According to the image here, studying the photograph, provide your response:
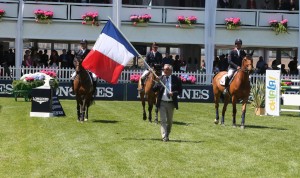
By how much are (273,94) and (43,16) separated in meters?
15.4

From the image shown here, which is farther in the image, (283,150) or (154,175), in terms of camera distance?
(283,150)

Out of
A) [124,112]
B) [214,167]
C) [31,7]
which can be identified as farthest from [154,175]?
[31,7]

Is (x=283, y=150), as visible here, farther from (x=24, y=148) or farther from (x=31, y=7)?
(x=31, y=7)

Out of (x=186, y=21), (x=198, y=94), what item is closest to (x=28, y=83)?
(x=198, y=94)

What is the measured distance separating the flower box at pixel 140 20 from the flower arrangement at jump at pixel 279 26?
680 centimetres

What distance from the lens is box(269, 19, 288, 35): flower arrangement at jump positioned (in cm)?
4266

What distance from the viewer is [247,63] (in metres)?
23.6

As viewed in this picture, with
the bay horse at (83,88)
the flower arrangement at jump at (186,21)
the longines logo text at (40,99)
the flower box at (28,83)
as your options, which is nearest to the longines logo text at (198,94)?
the flower arrangement at jump at (186,21)

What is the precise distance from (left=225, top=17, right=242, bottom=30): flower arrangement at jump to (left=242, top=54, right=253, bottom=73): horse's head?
61.5 ft

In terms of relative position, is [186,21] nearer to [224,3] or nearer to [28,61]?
[224,3]

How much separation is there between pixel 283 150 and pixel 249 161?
233 cm

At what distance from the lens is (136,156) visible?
16.1 meters

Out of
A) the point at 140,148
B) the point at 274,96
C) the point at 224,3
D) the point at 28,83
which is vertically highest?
the point at 224,3

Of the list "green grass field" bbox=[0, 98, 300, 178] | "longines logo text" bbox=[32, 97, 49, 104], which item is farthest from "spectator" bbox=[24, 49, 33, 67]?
"longines logo text" bbox=[32, 97, 49, 104]
